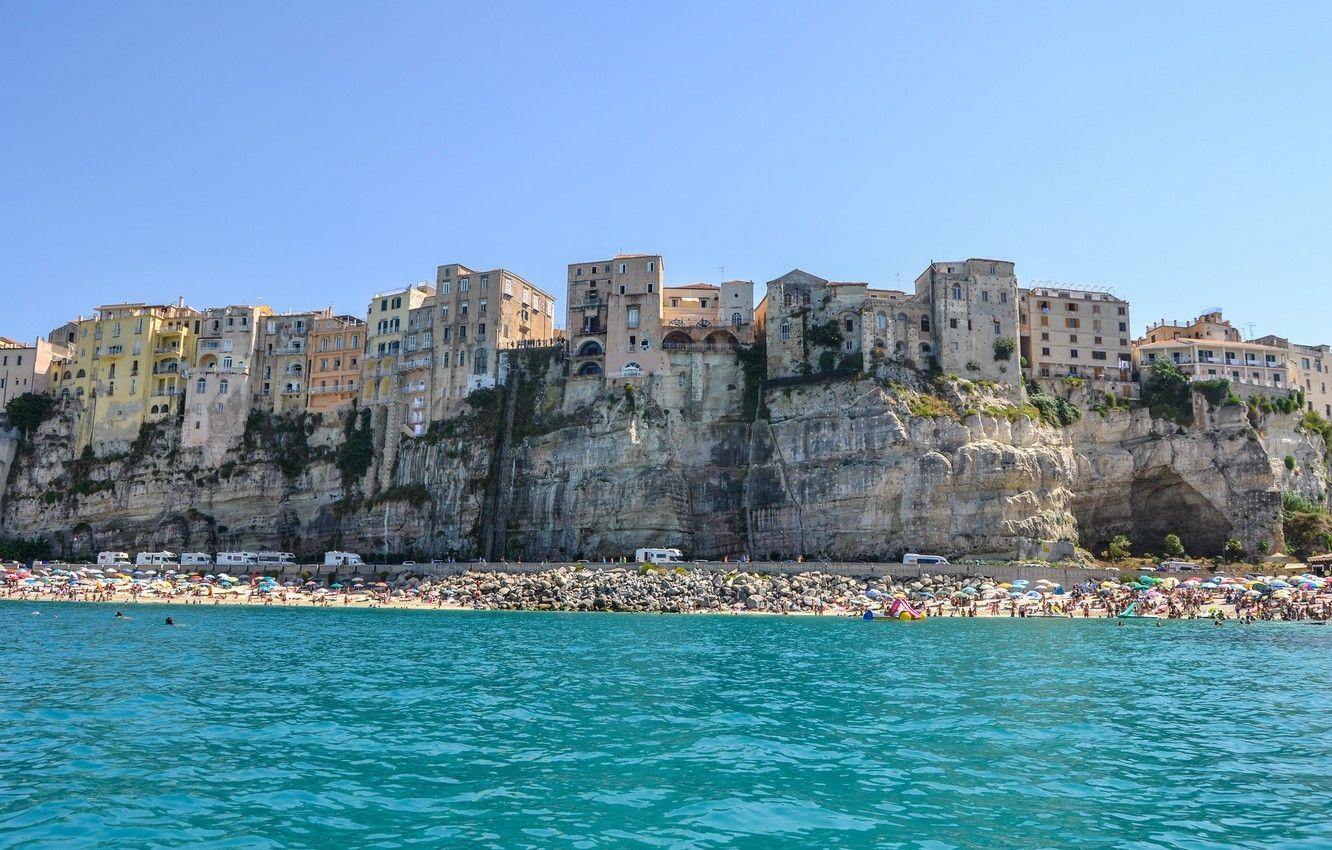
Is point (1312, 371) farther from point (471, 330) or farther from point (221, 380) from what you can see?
point (221, 380)

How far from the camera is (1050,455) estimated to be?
6888cm

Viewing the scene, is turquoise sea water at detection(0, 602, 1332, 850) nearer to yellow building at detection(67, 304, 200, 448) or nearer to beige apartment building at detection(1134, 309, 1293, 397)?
beige apartment building at detection(1134, 309, 1293, 397)

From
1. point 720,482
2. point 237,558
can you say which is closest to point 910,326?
point 720,482

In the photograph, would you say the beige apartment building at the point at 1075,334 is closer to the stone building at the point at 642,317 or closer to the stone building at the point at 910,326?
the stone building at the point at 910,326

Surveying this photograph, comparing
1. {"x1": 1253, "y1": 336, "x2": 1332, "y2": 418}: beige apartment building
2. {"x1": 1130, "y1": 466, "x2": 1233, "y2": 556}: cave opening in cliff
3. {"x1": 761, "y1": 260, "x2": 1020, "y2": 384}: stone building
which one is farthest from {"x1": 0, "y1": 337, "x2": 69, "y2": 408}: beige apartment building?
{"x1": 1253, "y1": 336, "x2": 1332, "y2": 418}: beige apartment building

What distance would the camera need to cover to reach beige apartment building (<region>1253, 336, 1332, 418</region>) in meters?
78.3

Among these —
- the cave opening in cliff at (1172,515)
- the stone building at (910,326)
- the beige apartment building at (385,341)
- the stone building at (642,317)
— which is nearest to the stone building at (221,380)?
the beige apartment building at (385,341)

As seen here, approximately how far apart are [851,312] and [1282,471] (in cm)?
3080

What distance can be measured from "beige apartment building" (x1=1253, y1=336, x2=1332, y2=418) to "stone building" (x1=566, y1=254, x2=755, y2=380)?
A: 39690mm

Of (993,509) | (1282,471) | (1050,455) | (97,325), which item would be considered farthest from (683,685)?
(97,325)

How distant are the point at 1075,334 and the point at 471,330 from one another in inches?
1750

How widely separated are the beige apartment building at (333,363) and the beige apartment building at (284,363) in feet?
1.89

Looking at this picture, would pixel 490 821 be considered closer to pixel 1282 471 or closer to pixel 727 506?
pixel 727 506

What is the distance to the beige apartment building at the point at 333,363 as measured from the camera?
84.6 m
